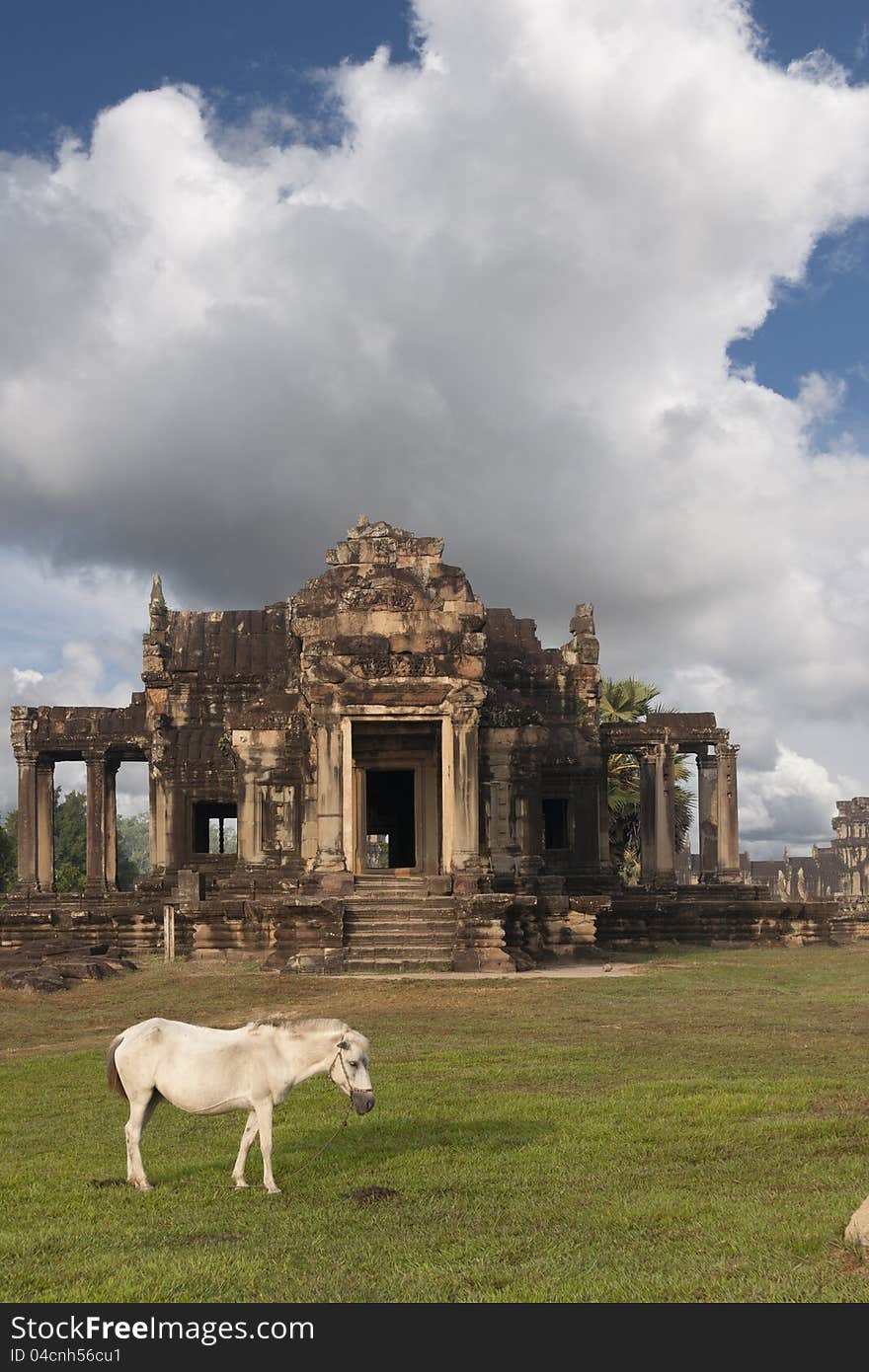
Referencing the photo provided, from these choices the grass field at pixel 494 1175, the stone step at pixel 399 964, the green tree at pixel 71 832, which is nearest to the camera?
the grass field at pixel 494 1175

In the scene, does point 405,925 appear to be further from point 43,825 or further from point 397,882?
point 43,825

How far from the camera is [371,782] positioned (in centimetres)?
3966

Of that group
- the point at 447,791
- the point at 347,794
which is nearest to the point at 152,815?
the point at 347,794

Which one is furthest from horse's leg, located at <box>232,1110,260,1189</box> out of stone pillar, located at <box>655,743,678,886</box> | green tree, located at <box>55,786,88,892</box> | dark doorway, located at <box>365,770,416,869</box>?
green tree, located at <box>55,786,88,892</box>

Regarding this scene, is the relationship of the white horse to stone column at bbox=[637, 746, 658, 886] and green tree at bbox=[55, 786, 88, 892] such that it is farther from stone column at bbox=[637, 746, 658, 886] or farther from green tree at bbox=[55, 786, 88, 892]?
green tree at bbox=[55, 786, 88, 892]

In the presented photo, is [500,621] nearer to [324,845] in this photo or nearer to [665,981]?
[324,845]

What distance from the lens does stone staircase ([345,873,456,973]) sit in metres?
23.0

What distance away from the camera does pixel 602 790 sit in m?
37.2

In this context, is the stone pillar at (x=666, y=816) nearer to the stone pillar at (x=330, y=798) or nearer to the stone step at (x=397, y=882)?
the stone step at (x=397, y=882)

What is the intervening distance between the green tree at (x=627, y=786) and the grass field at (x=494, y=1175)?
31474 millimetres

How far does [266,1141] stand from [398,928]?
16114mm

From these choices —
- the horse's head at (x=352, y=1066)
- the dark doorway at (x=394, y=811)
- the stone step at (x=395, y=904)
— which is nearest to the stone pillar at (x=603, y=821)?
the dark doorway at (x=394, y=811)

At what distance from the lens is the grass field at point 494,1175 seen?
6.30 metres

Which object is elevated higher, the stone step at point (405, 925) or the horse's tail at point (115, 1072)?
the horse's tail at point (115, 1072)
